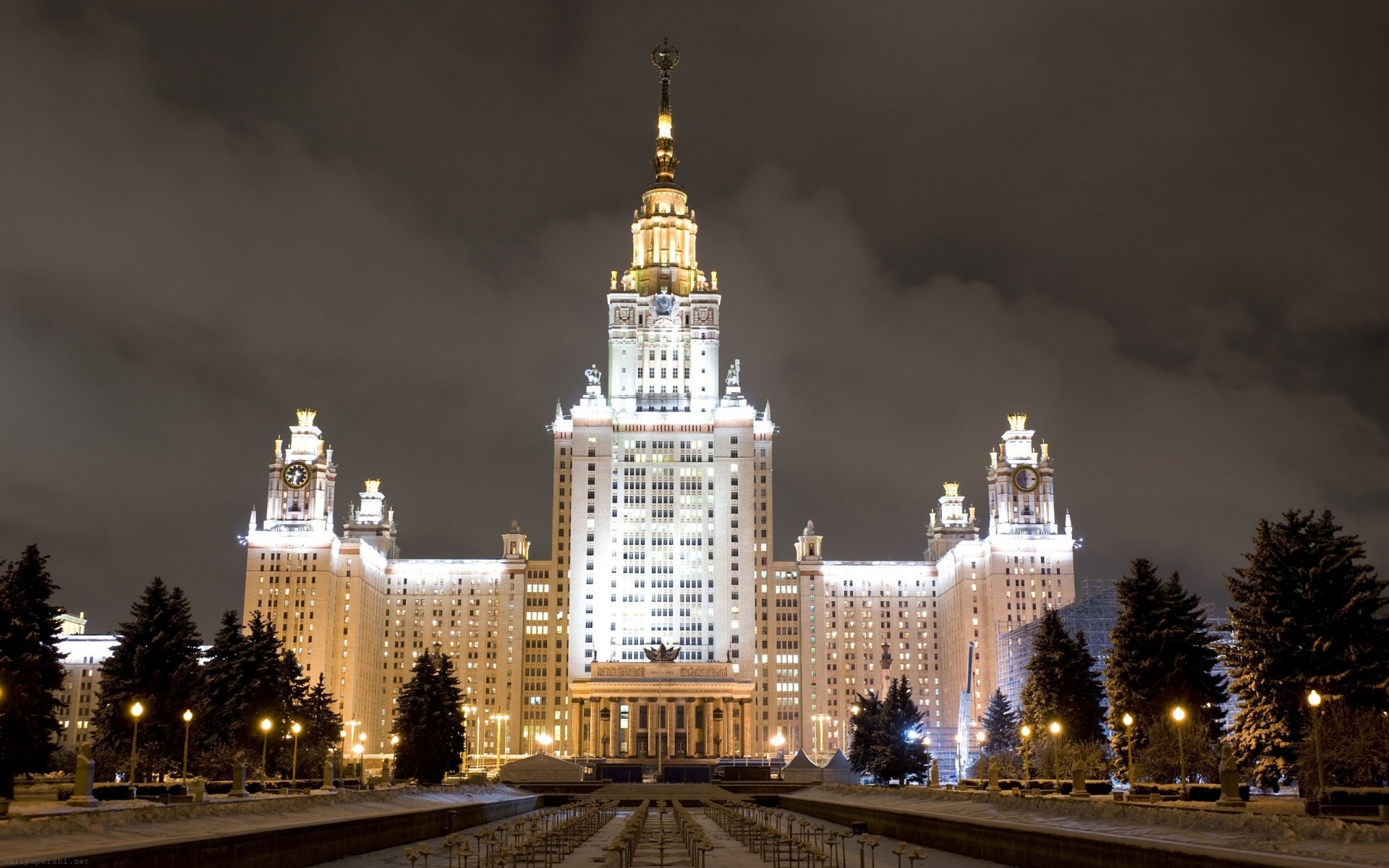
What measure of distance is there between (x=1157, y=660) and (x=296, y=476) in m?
146

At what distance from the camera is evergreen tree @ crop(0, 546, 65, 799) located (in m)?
50.4

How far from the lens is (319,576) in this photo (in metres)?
177

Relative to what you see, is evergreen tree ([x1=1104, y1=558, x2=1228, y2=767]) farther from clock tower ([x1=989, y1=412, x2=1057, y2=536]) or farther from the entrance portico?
clock tower ([x1=989, y1=412, x2=1057, y2=536])

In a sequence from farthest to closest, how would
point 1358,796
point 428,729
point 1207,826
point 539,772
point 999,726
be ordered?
point 999,726, point 539,772, point 428,729, point 1358,796, point 1207,826

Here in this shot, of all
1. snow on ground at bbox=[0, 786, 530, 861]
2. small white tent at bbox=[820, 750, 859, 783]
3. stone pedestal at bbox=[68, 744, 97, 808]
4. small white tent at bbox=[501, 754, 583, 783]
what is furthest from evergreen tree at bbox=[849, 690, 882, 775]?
stone pedestal at bbox=[68, 744, 97, 808]

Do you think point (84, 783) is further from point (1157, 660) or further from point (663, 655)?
point (663, 655)

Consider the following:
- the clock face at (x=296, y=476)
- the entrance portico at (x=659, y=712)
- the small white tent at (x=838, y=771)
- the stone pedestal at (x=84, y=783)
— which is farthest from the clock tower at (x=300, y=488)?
the stone pedestal at (x=84, y=783)

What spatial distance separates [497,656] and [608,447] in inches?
1715

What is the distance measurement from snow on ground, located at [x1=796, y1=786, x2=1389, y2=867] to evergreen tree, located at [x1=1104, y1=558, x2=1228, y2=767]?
19375 millimetres

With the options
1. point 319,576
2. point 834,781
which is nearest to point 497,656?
point 319,576

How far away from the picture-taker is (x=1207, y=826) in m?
27.5

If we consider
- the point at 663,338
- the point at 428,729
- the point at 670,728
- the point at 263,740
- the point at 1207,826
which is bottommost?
the point at 670,728

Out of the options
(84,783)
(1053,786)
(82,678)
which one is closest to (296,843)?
(84,783)

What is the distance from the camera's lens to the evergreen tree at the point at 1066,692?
240 feet
